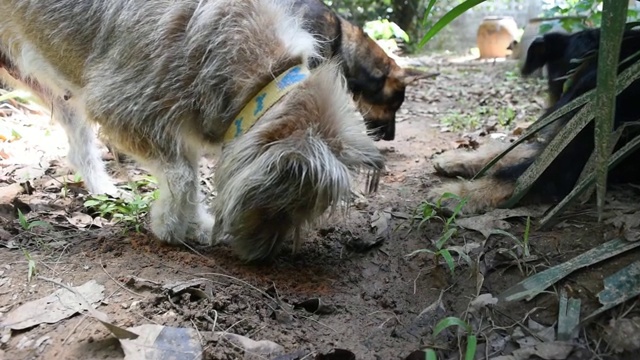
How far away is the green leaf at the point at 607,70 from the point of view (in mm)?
1462

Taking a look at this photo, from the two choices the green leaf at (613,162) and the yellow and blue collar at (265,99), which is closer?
the green leaf at (613,162)

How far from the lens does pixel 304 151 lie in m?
2.19

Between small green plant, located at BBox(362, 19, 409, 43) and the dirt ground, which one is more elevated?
small green plant, located at BBox(362, 19, 409, 43)

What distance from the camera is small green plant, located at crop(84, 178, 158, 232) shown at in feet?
9.76

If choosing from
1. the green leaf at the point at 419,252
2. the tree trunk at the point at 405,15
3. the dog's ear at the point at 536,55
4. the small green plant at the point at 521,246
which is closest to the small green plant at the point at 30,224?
the green leaf at the point at 419,252

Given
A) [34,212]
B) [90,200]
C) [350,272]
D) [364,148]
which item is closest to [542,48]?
[364,148]

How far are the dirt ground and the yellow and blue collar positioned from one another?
0.55m

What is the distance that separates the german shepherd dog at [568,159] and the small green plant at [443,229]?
131 mm

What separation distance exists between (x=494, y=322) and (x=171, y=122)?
1.54 meters

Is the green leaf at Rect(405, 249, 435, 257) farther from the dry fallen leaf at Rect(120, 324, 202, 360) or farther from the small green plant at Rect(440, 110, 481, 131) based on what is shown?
the small green plant at Rect(440, 110, 481, 131)

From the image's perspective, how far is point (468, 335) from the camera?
70.5 inches

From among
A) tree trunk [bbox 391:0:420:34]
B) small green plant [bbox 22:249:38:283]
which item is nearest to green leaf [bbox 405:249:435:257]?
small green plant [bbox 22:249:38:283]

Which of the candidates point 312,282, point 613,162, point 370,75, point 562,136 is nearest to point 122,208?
point 312,282

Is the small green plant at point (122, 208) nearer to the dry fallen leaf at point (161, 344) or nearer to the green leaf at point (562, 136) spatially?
the dry fallen leaf at point (161, 344)
